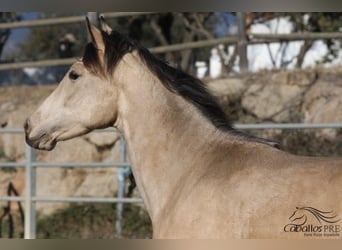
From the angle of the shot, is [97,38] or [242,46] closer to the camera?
[97,38]

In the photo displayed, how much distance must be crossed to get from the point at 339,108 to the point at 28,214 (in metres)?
3.49

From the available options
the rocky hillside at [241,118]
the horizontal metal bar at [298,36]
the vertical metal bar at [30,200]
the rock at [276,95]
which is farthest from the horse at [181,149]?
the horizontal metal bar at [298,36]

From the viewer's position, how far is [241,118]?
811cm

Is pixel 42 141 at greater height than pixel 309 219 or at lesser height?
greater

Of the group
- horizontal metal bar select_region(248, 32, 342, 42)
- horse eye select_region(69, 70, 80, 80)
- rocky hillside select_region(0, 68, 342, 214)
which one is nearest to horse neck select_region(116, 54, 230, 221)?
horse eye select_region(69, 70, 80, 80)

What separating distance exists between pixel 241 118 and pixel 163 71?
4.88 m

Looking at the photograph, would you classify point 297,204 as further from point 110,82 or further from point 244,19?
point 244,19

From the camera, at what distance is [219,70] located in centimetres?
949

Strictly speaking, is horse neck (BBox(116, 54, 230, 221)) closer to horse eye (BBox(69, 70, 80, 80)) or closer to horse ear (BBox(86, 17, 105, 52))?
horse ear (BBox(86, 17, 105, 52))

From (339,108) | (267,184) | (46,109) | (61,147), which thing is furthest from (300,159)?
(61,147)

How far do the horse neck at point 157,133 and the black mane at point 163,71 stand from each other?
3cm

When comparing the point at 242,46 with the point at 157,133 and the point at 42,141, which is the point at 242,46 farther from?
the point at 157,133

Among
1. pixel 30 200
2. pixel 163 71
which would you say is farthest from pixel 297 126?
pixel 30 200

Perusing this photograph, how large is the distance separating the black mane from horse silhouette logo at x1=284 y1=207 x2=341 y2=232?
825 millimetres
